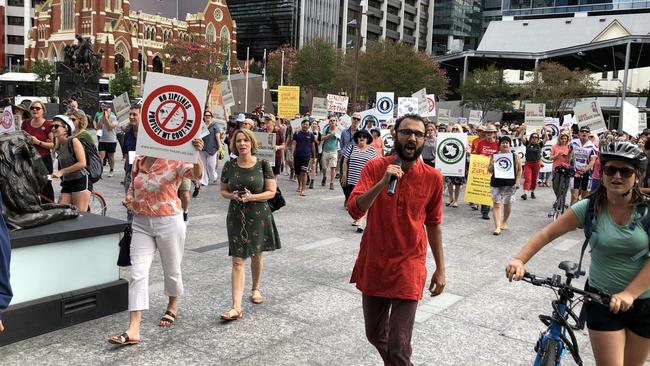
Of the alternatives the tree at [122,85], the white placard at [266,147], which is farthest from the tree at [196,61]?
the white placard at [266,147]

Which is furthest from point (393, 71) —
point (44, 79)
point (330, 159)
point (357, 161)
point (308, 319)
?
point (308, 319)

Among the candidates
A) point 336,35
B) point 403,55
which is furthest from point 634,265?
point 336,35

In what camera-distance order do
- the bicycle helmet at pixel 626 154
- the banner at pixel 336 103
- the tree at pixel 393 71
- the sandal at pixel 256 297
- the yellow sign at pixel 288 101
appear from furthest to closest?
the tree at pixel 393 71 < the banner at pixel 336 103 < the yellow sign at pixel 288 101 < the sandal at pixel 256 297 < the bicycle helmet at pixel 626 154

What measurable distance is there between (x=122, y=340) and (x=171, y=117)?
1765mm

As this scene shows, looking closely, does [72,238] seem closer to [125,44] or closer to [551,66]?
[551,66]

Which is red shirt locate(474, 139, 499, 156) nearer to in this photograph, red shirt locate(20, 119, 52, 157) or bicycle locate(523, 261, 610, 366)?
red shirt locate(20, 119, 52, 157)

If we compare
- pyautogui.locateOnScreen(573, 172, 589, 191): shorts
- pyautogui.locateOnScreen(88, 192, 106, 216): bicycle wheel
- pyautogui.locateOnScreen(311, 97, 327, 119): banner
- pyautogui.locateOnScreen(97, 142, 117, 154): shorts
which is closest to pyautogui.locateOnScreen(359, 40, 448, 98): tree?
pyautogui.locateOnScreen(311, 97, 327, 119): banner

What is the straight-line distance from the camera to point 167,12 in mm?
100750

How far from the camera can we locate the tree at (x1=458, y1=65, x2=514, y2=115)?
169 ft

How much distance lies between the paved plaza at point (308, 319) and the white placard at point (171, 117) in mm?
1468

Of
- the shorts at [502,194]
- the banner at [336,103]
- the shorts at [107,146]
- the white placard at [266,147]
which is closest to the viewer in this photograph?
the shorts at [502,194]

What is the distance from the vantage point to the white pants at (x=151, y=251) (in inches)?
183

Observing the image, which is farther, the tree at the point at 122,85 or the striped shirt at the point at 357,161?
the tree at the point at 122,85

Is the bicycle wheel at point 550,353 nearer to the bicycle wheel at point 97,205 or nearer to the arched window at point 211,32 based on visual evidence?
the bicycle wheel at point 97,205
